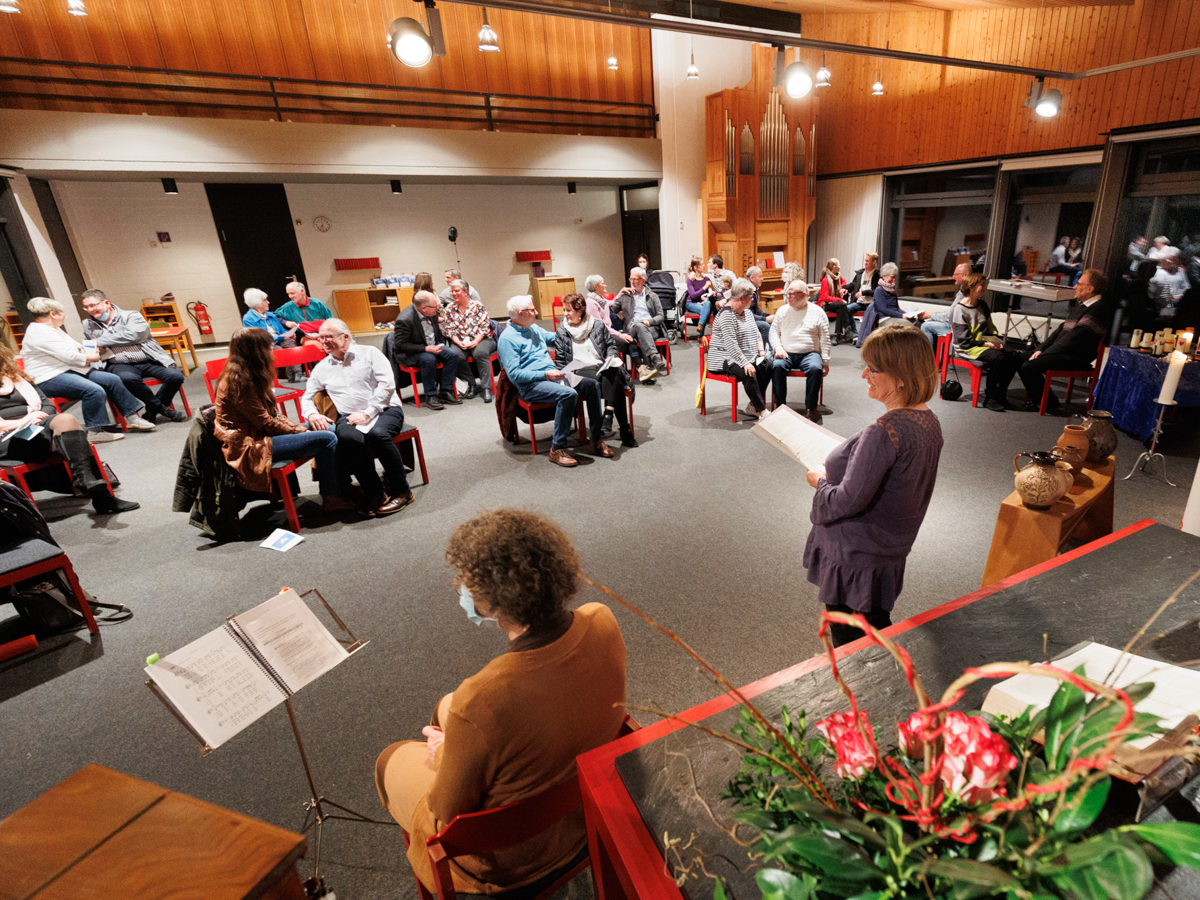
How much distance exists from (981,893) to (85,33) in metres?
11.3

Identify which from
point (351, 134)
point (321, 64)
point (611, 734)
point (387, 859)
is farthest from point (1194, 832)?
point (321, 64)

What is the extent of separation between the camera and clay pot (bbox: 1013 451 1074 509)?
2275mm

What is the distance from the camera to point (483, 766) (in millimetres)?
1153

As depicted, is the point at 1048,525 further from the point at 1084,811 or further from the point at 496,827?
the point at 496,827

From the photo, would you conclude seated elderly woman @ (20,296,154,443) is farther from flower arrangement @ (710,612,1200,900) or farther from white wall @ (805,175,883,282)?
white wall @ (805,175,883,282)

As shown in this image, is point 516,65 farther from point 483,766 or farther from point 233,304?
point 483,766

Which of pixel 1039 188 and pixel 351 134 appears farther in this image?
pixel 351 134

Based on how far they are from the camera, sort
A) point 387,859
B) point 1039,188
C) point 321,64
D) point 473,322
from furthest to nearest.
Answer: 1. point 321,64
2. point 1039,188
3. point 473,322
4. point 387,859

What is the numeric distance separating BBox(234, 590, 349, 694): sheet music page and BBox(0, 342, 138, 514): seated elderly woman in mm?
3475

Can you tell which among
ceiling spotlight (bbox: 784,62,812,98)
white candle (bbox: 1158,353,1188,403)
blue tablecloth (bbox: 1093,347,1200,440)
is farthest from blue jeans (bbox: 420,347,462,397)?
blue tablecloth (bbox: 1093,347,1200,440)

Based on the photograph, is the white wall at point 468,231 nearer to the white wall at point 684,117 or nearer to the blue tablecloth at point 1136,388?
the white wall at point 684,117

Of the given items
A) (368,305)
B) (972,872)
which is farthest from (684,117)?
(972,872)

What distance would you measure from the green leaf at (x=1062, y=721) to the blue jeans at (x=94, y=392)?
6904mm

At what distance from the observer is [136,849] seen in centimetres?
94
